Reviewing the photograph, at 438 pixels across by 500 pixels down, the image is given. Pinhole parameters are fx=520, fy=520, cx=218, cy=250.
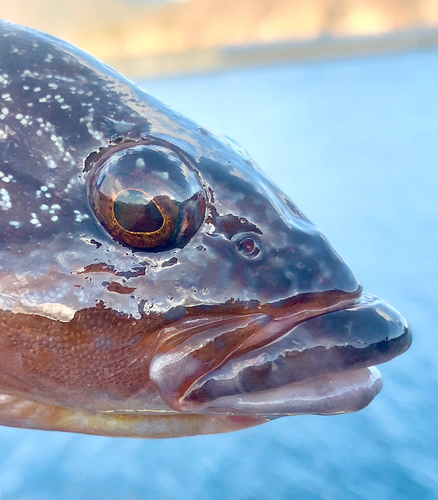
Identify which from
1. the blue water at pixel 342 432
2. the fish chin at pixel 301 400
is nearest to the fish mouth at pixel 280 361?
the fish chin at pixel 301 400

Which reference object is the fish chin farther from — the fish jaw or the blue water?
the blue water

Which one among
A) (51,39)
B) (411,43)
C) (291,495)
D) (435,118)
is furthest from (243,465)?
(411,43)

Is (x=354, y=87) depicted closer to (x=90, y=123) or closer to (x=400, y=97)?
(x=400, y=97)

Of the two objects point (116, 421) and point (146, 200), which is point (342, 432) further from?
point (146, 200)

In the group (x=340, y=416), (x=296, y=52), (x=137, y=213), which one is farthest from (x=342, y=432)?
(x=296, y=52)

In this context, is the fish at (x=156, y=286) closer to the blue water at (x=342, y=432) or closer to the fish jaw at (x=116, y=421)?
the fish jaw at (x=116, y=421)

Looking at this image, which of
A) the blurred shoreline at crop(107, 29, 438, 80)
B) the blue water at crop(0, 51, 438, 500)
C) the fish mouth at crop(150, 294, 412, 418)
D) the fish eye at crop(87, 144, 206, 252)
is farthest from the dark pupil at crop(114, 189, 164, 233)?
the blurred shoreline at crop(107, 29, 438, 80)
